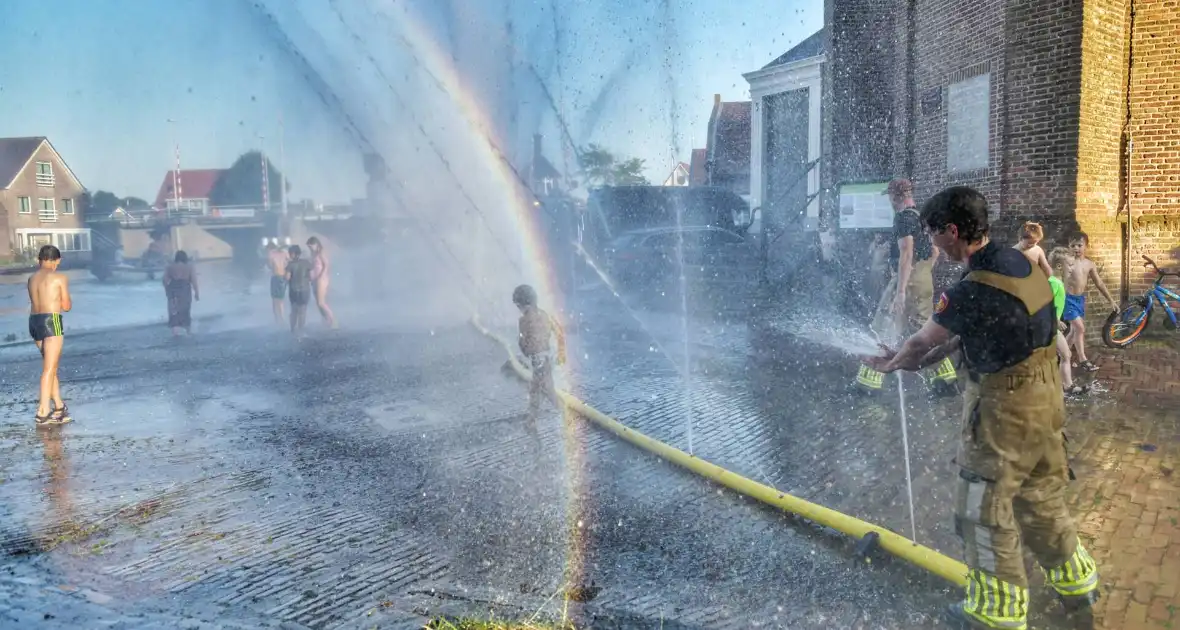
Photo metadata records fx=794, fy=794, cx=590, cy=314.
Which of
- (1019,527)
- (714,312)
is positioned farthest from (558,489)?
(714,312)

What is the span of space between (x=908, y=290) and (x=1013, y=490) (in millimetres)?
4921

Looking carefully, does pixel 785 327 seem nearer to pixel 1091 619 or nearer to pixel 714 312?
pixel 714 312

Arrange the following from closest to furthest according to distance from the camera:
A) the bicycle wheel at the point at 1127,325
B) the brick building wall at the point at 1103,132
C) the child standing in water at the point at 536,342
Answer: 1. the child standing in water at the point at 536,342
2. the bicycle wheel at the point at 1127,325
3. the brick building wall at the point at 1103,132

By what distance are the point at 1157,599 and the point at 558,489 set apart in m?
3.32

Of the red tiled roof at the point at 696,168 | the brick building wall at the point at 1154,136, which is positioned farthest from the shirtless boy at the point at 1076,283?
the red tiled roof at the point at 696,168

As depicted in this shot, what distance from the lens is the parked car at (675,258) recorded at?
64.0 feet

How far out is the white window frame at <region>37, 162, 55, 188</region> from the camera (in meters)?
56.0

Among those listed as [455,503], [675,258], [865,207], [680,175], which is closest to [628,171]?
[680,175]

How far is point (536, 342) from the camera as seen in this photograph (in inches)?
278

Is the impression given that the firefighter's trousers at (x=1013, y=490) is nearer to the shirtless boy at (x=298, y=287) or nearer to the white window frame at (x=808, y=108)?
the shirtless boy at (x=298, y=287)

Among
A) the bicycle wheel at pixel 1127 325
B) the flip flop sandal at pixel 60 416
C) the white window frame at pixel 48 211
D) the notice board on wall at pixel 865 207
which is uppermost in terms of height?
the white window frame at pixel 48 211

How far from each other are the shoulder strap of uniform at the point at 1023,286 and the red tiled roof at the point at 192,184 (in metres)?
88.7

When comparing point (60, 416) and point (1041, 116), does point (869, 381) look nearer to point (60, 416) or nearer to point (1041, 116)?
point (1041, 116)

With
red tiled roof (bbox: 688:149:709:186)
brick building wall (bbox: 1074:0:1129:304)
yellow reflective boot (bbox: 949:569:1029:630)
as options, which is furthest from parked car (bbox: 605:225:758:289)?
red tiled roof (bbox: 688:149:709:186)
